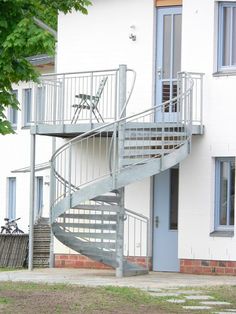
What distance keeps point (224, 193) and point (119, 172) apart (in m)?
2.95

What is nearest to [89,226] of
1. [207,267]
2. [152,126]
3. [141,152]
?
[141,152]

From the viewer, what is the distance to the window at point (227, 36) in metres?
24.5

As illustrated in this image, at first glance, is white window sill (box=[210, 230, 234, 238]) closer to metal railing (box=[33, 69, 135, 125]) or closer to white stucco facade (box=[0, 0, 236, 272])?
white stucco facade (box=[0, 0, 236, 272])

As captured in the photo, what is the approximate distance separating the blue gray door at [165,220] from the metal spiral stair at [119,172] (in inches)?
35.8

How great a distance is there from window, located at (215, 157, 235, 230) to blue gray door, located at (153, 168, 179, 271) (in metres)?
1.31

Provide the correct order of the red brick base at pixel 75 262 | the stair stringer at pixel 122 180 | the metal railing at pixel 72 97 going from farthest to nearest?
the red brick base at pixel 75 262 → the metal railing at pixel 72 97 → the stair stringer at pixel 122 180

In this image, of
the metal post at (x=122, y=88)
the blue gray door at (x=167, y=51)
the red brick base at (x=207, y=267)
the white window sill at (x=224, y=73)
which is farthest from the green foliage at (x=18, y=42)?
Answer: the blue gray door at (x=167, y=51)

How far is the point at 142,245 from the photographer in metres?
25.6

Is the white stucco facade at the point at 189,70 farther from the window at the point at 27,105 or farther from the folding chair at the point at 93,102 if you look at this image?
the window at the point at 27,105

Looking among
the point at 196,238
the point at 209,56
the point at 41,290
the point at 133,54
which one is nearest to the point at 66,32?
the point at 133,54

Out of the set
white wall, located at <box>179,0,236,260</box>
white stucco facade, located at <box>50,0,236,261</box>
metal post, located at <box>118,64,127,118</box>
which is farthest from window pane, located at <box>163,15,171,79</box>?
metal post, located at <box>118,64,127,118</box>

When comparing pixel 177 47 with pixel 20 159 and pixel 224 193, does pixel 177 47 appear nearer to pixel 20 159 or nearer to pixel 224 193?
pixel 224 193

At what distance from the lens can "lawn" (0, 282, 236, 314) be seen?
16719 mm

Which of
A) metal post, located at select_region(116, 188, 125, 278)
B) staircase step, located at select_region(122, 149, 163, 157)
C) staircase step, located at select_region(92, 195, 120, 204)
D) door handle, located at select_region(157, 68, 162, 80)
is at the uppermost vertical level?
door handle, located at select_region(157, 68, 162, 80)
